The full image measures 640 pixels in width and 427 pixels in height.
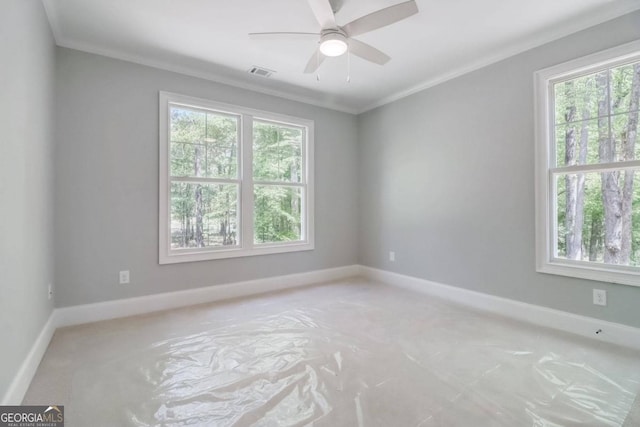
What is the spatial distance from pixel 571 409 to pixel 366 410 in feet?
3.71

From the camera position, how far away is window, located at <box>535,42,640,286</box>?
8.02 feet

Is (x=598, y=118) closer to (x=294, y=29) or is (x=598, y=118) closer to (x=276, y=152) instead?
(x=294, y=29)

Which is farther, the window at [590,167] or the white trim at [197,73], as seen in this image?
the white trim at [197,73]

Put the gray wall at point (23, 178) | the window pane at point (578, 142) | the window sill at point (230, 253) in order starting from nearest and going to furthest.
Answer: the gray wall at point (23, 178), the window pane at point (578, 142), the window sill at point (230, 253)

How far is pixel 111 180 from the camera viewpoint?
9.94 ft

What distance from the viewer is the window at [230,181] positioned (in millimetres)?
3400

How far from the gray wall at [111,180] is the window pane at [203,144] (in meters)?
0.22

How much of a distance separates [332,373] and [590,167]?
2.82m

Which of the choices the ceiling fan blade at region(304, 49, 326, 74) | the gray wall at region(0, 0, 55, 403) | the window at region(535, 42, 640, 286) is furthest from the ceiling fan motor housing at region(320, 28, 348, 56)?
the window at region(535, 42, 640, 286)

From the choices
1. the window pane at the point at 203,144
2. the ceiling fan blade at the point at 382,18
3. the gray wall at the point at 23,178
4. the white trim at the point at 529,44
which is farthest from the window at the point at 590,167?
the gray wall at the point at 23,178

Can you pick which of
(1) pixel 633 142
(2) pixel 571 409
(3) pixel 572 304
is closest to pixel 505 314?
(3) pixel 572 304

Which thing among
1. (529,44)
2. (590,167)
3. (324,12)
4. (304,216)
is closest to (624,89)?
(590,167)

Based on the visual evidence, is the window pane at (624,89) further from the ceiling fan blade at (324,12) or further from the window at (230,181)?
the window at (230,181)

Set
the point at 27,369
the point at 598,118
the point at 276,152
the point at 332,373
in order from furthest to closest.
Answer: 1. the point at 276,152
2. the point at 598,118
3. the point at 332,373
4. the point at 27,369
